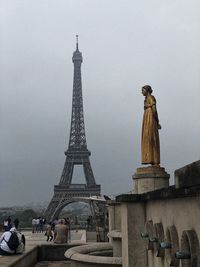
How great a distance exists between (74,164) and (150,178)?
264 ft

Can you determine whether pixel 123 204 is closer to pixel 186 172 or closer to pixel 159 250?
pixel 159 250

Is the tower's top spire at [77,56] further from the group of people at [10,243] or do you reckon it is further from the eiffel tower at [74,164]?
the group of people at [10,243]

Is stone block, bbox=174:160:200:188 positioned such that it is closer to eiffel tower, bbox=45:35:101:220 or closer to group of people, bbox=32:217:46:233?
group of people, bbox=32:217:46:233

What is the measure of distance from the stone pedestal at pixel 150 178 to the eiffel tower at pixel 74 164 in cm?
6637

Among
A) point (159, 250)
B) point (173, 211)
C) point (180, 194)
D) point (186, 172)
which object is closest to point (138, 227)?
point (159, 250)

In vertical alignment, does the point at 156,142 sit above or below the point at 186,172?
above

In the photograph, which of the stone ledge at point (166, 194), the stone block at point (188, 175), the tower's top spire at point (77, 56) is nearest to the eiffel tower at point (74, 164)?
the tower's top spire at point (77, 56)

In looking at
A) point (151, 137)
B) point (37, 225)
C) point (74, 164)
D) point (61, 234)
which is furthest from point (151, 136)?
point (74, 164)

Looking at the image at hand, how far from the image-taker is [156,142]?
11.1 meters

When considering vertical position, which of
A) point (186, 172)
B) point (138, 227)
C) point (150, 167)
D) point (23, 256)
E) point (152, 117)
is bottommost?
point (23, 256)

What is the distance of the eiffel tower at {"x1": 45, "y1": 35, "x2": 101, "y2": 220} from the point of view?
267 ft

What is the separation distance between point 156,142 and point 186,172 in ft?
21.9

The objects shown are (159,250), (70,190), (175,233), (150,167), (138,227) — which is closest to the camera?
(175,233)

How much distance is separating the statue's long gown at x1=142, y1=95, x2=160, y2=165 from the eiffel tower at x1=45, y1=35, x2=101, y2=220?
218 ft
